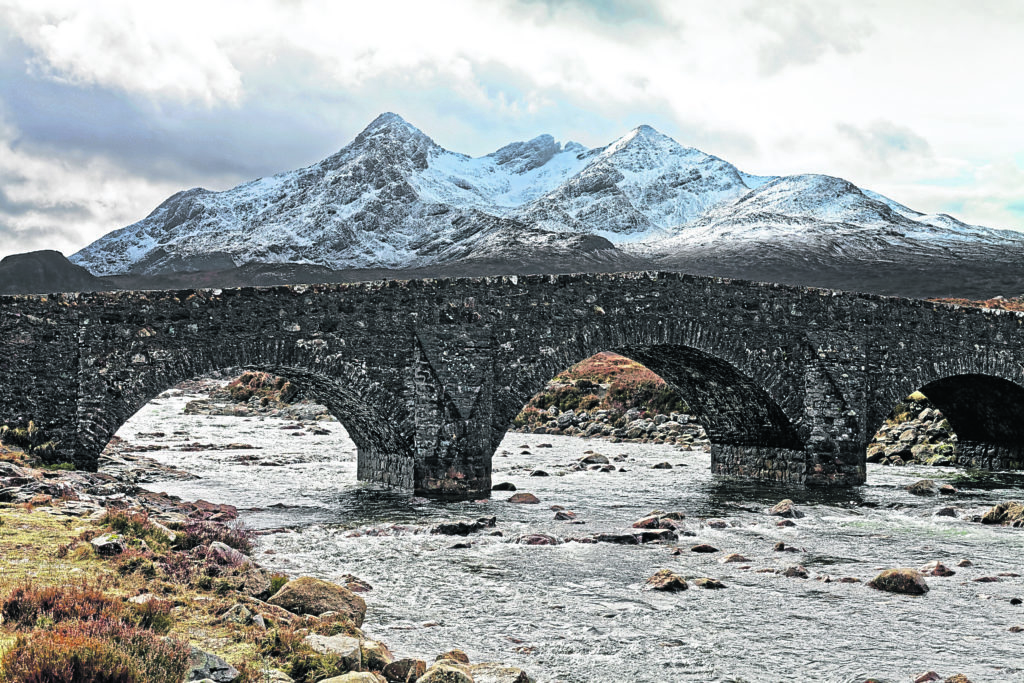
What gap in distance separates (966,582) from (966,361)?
13781 millimetres

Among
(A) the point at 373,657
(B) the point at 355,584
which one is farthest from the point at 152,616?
(B) the point at 355,584

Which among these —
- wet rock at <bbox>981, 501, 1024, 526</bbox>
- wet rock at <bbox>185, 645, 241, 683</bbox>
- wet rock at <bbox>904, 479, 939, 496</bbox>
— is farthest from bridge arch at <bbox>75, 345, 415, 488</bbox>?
wet rock at <bbox>904, 479, 939, 496</bbox>

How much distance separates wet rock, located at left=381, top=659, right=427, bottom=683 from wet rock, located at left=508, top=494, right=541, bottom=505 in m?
11.7

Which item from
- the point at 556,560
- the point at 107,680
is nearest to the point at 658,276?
the point at 556,560

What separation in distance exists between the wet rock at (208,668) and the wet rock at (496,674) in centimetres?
212

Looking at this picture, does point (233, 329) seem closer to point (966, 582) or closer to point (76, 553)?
point (76, 553)

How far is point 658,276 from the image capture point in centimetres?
2020

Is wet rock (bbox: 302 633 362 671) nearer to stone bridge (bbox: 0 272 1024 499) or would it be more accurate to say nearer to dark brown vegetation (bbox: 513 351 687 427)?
stone bridge (bbox: 0 272 1024 499)

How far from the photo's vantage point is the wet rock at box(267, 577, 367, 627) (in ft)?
28.9

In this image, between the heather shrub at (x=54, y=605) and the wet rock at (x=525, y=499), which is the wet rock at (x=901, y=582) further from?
the heather shrub at (x=54, y=605)

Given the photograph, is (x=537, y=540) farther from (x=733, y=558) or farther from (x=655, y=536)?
(x=733, y=558)

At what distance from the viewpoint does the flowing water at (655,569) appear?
8.85m

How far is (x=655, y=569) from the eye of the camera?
42.0 feet

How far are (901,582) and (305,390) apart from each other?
42.5ft
